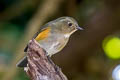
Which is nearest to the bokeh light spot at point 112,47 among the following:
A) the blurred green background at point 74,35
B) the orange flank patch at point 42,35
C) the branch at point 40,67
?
the blurred green background at point 74,35

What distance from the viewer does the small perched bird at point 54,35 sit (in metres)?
4.19

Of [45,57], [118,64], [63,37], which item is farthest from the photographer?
[118,64]

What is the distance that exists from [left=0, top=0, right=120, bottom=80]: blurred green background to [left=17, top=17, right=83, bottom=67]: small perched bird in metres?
1.92

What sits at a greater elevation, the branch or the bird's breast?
the bird's breast

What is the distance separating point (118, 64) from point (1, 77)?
188 cm

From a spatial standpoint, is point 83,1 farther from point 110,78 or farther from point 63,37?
point 63,37

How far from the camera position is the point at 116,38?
7.30 m

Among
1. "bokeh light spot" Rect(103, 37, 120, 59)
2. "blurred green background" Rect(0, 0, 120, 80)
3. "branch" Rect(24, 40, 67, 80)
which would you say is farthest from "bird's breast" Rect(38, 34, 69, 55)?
"bokeh light spot" Rect(103, 37, 120, 59)

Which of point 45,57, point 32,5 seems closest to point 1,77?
point 32,5

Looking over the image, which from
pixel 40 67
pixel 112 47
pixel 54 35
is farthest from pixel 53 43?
pixel 112 47

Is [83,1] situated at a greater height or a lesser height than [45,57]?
greater

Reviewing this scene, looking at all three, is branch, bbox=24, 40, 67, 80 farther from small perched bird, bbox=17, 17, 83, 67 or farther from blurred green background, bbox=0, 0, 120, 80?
blurred green background, bbox=0, 0, 120, 80

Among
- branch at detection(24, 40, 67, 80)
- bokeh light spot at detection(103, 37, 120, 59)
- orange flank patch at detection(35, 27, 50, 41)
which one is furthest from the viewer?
bokeh light spot at detection(103, 37, 120, 59)

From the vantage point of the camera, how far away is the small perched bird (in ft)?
13.8
